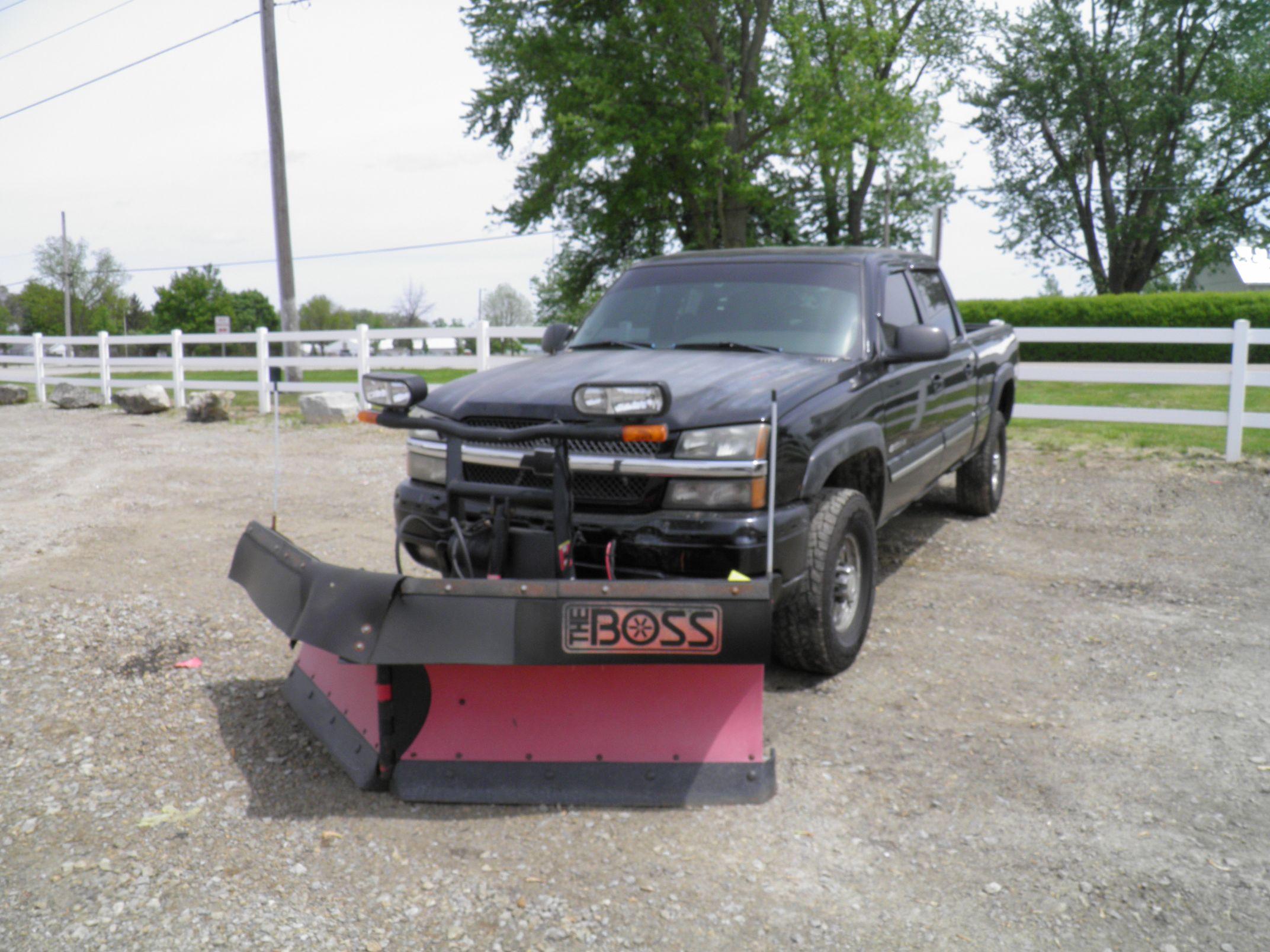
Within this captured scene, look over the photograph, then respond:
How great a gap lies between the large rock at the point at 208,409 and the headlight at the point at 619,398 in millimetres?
12566

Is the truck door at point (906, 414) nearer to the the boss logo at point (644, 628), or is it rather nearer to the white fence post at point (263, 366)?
the the boss logo at point (644, 628)

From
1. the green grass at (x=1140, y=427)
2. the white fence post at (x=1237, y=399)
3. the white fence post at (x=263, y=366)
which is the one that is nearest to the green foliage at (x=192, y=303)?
the white fence post at (x=263, y=366)

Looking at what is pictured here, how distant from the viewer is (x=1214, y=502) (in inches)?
328

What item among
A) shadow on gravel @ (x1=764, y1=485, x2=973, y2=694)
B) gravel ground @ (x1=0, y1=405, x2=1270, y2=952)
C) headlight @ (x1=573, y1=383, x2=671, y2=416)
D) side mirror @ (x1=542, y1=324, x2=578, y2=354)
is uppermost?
side mirror @ (x1=542, y1=324, x2=578, y2=354)

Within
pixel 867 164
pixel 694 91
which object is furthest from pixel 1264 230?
pixel 694 91

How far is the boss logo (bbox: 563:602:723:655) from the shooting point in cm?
316

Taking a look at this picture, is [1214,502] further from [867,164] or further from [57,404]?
[867,164]

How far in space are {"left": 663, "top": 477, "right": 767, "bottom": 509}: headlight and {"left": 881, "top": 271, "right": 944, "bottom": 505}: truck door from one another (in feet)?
4.56

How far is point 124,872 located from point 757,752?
1891 mm

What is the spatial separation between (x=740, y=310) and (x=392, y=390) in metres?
1.81

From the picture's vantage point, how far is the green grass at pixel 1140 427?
10945 millimetres

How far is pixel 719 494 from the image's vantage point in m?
3.71

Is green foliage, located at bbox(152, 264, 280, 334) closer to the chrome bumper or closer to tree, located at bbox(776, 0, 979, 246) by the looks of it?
tree, located at bbox(776, 0, 979, 246)

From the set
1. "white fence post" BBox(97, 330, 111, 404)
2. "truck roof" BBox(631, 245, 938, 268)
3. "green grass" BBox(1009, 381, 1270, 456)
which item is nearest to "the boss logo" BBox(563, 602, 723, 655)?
"truck roof" BBox(631, 245, 938, 268)
